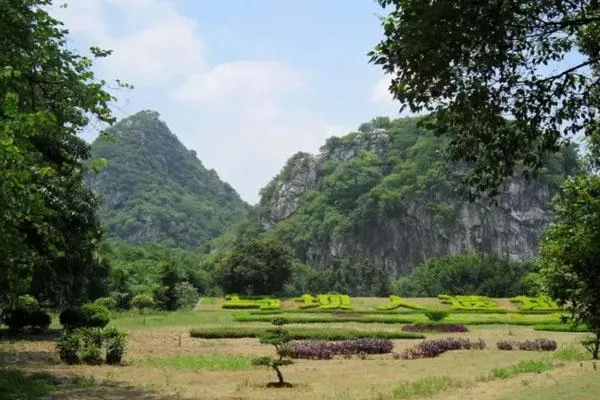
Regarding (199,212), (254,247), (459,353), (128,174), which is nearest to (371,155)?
(199,212)

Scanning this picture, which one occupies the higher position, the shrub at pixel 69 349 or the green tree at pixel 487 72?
the green tree at pixel 487 72

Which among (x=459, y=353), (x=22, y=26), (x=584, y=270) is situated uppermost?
(x=22, y=26)

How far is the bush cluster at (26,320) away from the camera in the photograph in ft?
77.0

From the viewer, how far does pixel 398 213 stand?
11569cm

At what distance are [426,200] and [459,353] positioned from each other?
92847mm

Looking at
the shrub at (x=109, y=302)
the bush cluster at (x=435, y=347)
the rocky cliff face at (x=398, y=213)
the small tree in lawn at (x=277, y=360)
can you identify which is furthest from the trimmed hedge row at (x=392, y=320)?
the rocky cliff face at (x=398, y=213)

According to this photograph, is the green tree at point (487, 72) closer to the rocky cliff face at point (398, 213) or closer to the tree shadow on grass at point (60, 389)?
the tree shadow on grass at point (60, 389)

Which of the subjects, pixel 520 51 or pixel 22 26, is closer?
pixel 520 51

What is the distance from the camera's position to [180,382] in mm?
13203

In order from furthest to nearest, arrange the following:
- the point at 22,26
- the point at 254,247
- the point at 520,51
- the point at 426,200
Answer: the point at 426,200, the point at 254,247, the point at 22,26, the point at 520,51

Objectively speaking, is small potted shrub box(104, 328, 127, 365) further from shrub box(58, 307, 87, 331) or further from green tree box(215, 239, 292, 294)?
green tree box(215, 239, 292, 294)

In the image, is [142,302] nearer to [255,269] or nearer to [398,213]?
[255,269]

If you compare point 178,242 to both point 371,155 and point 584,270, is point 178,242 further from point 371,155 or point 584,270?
point 584,270

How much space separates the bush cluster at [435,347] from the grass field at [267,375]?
0.43 metres
